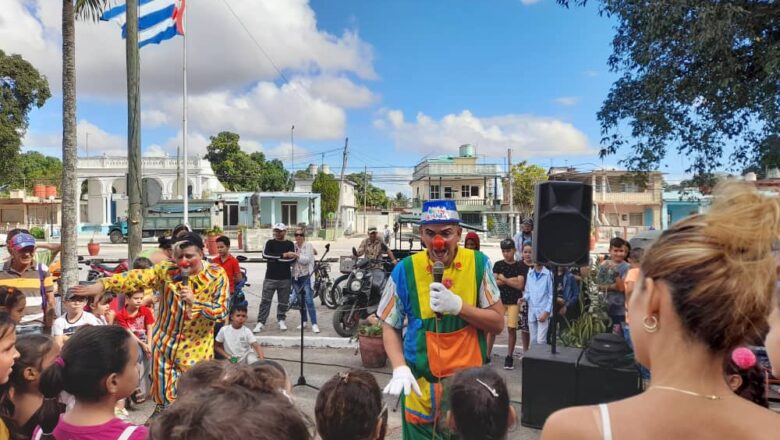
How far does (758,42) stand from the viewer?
5992 mm

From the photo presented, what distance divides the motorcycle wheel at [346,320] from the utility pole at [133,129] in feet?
9.91

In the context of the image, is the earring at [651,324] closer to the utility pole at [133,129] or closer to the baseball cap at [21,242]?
the baseball cap at [21,242]

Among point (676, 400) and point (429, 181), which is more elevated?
point (429, 181)

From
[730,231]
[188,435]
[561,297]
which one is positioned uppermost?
[730,231]

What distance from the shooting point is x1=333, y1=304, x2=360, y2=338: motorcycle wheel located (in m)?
7.95

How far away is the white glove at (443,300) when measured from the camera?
2.61 meters

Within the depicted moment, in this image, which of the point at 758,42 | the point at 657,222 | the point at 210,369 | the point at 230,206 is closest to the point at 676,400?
the point at 210,369

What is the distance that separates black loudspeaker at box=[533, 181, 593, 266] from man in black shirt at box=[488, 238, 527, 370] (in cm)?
145

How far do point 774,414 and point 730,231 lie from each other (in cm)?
43

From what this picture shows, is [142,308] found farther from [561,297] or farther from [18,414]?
[561,297]

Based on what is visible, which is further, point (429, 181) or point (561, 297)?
point (429, 181)

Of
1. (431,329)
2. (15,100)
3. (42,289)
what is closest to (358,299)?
(42,289)

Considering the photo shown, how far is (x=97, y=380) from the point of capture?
2.11 metres

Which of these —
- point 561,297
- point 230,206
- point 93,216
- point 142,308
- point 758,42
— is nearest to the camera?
point 142,308
